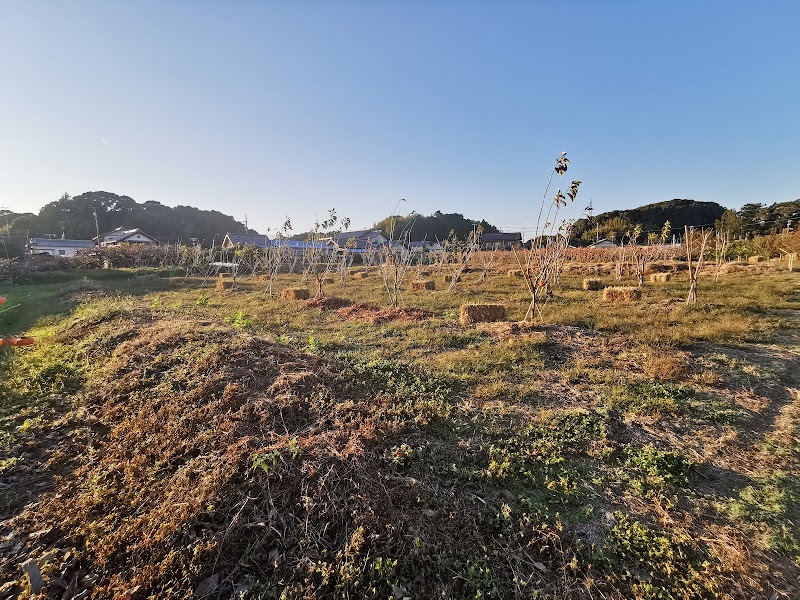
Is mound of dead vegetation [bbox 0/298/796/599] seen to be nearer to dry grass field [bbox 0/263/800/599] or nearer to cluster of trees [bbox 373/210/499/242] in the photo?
dry grass field [bbox 0/263/800/599]

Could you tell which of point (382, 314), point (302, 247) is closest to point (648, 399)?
point (382, 314)

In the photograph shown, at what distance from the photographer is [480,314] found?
800 cm

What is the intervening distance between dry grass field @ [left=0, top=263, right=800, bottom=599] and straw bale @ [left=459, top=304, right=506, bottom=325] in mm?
1733

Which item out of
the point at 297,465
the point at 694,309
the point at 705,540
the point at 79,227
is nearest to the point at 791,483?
the point at 705,540

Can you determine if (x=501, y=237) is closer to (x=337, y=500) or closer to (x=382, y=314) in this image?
(x=382, y=314)

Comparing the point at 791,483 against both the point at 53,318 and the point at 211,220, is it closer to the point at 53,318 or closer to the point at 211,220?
the point at 53,318

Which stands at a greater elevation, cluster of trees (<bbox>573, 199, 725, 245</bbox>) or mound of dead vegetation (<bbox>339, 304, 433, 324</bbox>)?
cluster of trees (<bbox>573, 199, 725, 245</bbox>)

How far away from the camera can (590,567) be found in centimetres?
211

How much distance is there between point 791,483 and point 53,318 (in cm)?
1300

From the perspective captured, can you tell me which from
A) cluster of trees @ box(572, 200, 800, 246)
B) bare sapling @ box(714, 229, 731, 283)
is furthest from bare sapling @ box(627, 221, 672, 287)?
cluster of trees @ box(572, 200, 800, 246)

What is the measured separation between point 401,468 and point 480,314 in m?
5.49

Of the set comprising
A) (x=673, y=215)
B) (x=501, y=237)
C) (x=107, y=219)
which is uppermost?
(x=673, y=215)

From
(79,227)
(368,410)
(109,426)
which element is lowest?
(109,426)

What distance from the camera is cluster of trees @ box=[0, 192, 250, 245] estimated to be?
49.1m
